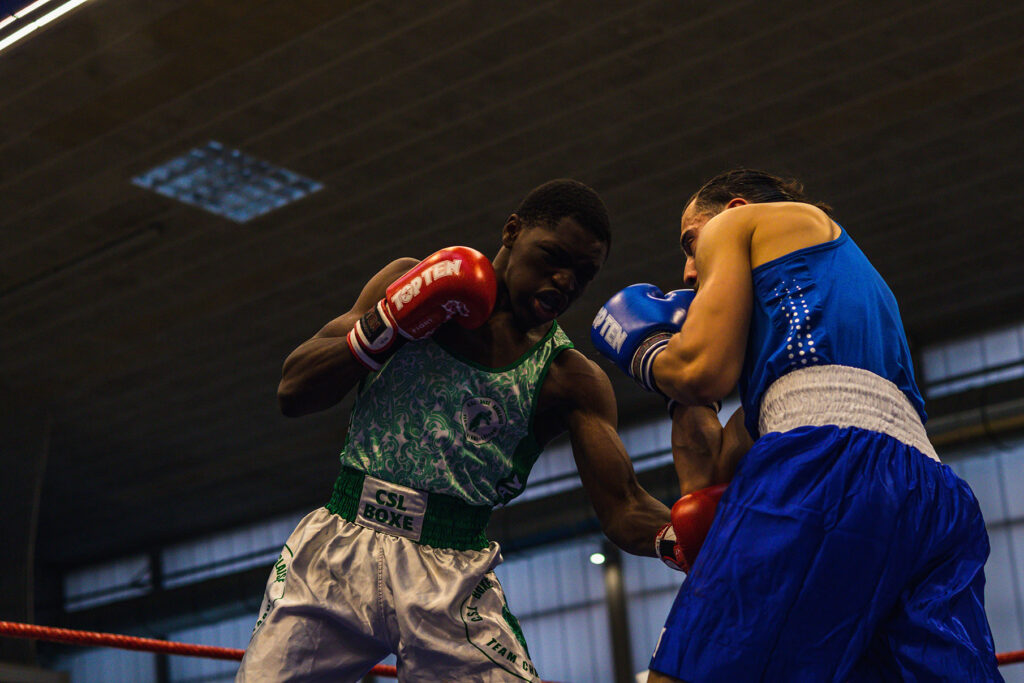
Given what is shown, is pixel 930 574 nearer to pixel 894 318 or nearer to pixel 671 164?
pixel 894 318

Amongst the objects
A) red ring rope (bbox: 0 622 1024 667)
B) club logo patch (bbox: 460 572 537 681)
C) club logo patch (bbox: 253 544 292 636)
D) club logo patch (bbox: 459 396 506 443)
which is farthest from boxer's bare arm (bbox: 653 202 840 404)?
red ring rope (bbox: 0 622 1024 667)

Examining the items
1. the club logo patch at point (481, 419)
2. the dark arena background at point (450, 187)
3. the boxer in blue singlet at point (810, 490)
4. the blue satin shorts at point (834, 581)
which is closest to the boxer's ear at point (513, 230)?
the club logo patch at point (481, 419)

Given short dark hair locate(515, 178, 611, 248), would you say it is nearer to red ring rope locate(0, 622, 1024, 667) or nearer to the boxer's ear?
the boxer's ear

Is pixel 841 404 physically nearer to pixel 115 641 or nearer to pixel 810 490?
pixel 810 490

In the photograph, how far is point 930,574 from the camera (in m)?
1.79

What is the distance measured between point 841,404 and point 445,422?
32.3 inches

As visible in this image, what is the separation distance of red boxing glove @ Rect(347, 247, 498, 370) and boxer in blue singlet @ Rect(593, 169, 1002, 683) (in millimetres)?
382

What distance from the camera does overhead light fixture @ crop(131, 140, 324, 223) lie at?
7.37 m

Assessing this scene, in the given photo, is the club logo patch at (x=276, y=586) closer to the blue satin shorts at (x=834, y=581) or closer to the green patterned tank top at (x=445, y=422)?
the green patterned tank top at (x=445, y=422)

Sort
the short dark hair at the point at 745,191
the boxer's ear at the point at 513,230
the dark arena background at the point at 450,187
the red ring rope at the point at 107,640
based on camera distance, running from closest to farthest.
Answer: the short dark hair at the point at 745,191
the boxer's ear at the point at 513,230
the red ring rope at the point at 107,640
the dark arena background at the point at 450,187

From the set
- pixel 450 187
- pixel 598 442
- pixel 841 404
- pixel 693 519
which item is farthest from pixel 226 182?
pixel 841 404

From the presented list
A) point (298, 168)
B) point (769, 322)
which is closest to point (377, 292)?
point (769, 322)

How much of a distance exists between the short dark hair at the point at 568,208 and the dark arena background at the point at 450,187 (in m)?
1.71

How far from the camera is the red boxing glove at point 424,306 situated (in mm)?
2340
